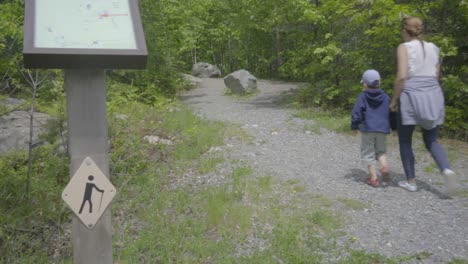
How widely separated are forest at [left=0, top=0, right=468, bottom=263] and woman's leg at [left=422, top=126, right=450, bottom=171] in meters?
2.92

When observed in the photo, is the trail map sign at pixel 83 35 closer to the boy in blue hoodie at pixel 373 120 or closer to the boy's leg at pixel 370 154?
the boy in blue hoodie at pixel 373 120

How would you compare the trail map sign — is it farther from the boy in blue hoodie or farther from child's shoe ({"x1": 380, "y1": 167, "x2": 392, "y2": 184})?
child's shoe ({"x1": 380, "y1": 167, "x2": 392, "y2": 184})

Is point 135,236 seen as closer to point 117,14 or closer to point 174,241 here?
point 174,241

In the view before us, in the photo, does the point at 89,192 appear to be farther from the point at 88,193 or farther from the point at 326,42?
the point at 326,42

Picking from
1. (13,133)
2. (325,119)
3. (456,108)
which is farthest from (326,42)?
(13,133)

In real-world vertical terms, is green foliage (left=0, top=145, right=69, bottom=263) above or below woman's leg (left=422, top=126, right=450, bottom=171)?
below

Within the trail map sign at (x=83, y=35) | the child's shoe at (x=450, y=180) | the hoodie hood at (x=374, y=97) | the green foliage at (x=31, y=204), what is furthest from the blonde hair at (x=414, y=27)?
the green foliage at (x=31, y=204)

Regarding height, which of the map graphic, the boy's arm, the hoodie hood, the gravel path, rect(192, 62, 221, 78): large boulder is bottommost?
rect(192, 62, 221, 78): large boulder

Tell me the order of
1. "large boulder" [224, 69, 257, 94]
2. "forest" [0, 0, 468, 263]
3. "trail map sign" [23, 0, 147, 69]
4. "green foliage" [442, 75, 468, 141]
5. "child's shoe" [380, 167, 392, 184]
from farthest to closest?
"large boulder" [224, 69, 257, 94] → "green foliage" [442, 75, 468, 141] → "child's shoe" [380, 167, 392, 184] → "forest" [0, 0, 468, 263] → "trail map sign" [23, 0, 147, 69]

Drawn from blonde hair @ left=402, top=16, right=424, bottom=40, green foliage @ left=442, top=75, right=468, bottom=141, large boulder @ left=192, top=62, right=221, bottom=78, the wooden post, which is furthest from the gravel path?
large boulder @ left=192, top=62, right=221, bottom=78

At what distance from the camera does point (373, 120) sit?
5.79 metres

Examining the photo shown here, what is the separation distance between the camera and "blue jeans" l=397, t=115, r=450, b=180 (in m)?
5.32

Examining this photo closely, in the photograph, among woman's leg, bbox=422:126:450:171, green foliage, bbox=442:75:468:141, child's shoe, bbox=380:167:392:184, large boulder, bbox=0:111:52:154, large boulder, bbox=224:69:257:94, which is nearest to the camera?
woman's leg, bbox=422:126:450:171

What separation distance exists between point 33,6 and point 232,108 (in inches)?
404
